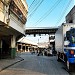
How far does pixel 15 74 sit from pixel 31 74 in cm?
106

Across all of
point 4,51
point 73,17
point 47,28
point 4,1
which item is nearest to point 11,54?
point 4,51

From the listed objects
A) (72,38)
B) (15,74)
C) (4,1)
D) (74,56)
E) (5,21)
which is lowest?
(15,74)

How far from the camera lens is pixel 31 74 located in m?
15.5

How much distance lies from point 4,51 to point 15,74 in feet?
102

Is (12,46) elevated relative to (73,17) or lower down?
lower down

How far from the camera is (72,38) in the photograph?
16.9 meters

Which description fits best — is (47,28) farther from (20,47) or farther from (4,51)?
(4,51)

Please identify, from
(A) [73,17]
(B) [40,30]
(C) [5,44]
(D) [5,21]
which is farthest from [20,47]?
(D) [5,21]

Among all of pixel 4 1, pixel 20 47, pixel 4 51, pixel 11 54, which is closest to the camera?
pixel 4 1

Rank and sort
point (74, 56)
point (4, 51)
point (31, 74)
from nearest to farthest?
point (31, 74) → point (74, 56) → point (4, 51)

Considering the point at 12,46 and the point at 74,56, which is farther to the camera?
the point at 12,46

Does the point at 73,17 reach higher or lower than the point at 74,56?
higher

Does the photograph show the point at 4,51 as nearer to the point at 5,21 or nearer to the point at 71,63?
the point at 5,21

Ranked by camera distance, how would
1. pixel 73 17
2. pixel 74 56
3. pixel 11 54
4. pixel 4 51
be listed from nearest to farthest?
pixel 74 56 → pixel 11 54 → pixel 73 17 → pixel 4 51
